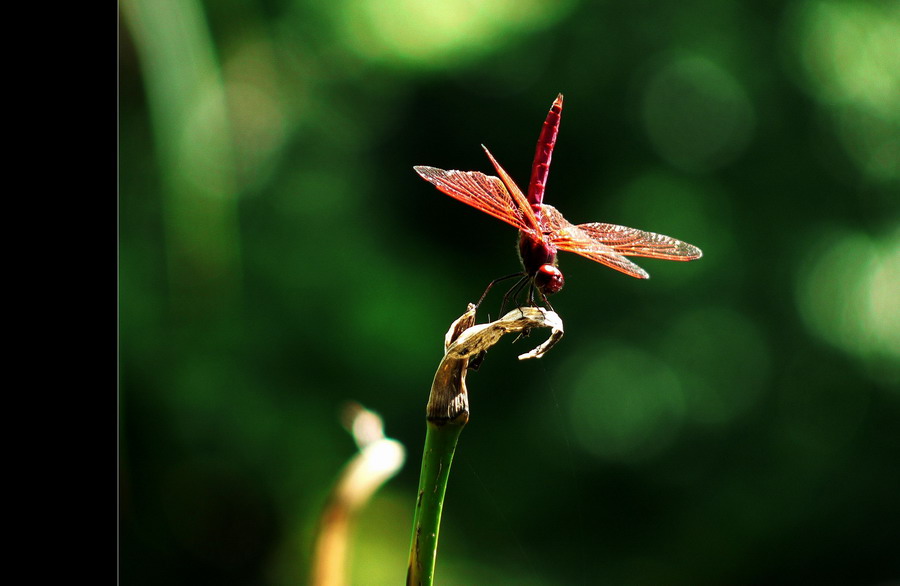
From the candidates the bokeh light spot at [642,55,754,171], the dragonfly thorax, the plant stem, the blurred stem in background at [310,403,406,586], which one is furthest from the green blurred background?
the plant stem

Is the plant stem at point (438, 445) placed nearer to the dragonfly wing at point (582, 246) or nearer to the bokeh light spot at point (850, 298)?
the dragonfly wing at point (582, 246)

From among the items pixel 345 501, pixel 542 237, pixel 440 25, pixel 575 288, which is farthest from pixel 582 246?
pixel 440 25

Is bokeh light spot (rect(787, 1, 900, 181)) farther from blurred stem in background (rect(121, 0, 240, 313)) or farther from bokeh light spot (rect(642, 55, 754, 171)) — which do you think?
blurred stem in background (rect(121, 0, 240, 313))

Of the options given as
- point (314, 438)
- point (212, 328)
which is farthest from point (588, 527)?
point (212, 328)

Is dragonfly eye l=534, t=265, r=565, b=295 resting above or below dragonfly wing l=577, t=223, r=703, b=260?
below

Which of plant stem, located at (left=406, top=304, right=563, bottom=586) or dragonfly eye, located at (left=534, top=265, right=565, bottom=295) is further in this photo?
dragonfly eye, located at (left=534, top=265, right=565, bottom=295)

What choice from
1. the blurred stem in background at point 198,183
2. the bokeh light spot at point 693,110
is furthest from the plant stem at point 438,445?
the bokeh light spot at point 693,110
